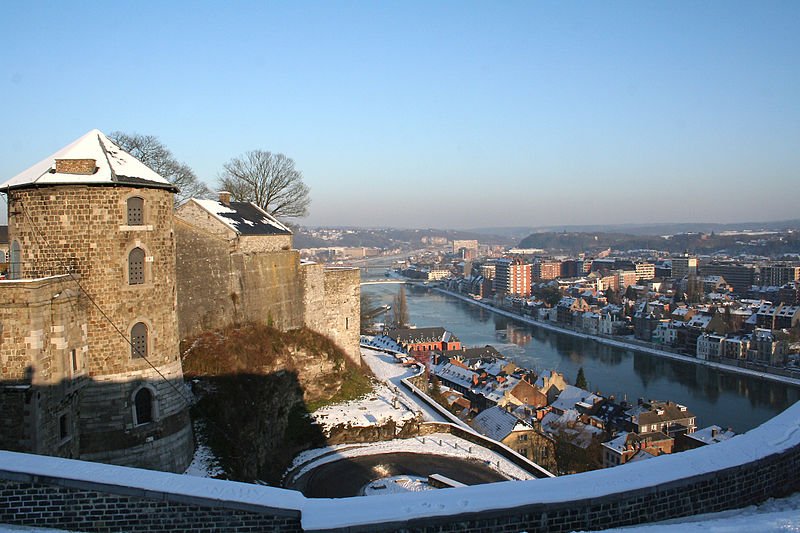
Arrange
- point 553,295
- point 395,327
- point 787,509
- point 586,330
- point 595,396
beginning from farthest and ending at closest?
point 553,295
point 586,330
point 395,327
point 595,396
point 787,509

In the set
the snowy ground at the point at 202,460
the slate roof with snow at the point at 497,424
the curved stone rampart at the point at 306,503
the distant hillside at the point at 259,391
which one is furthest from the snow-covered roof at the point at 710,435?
the curved stone rampart at the point at 306,503

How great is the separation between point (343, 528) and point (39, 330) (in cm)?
576

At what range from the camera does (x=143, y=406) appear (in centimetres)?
955

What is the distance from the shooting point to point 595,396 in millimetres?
32812

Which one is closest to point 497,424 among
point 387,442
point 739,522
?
point 387,442

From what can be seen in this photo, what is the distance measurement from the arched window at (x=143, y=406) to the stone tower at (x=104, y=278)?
0.05 ft

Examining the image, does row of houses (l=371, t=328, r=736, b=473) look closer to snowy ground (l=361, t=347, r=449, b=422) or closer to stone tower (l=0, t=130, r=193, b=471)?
snowy ground (l=361, t=347, r=449, b=422)

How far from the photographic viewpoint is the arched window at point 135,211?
9.25 meters

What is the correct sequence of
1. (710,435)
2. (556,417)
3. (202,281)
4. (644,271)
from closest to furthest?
(202,281) → (710,435) → (556,417) → (644,271)

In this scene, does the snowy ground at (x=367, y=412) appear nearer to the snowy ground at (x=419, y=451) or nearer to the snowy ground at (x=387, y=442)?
the snowy ground at (x=387, y=442)

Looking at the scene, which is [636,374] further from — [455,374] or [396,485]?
[396,485]

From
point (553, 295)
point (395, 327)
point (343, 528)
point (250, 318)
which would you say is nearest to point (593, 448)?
point (250, 318)

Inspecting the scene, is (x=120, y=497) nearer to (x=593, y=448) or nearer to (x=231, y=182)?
(x=231, y=182)

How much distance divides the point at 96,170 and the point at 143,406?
3566 mm
